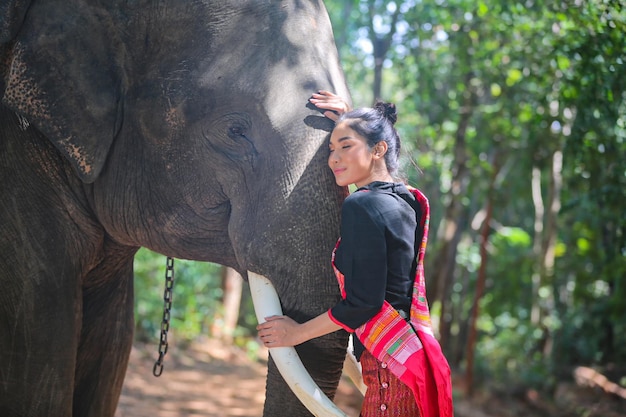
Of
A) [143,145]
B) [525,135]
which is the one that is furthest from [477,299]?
[143,145]

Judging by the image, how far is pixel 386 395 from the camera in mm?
2189

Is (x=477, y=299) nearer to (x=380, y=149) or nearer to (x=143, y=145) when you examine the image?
(x=143, y=145)

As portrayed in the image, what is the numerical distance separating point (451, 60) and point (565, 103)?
435cm

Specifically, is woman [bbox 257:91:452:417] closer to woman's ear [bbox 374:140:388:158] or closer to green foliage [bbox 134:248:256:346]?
woman's ear [bbox 374:140:388:158]

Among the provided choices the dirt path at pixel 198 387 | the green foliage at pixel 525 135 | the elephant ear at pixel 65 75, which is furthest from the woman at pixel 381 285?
the dirt path at pixel 198 387

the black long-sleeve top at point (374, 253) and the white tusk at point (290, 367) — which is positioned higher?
the black long-sleeve top at point (374, 253)

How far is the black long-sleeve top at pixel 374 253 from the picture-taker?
6.81ft

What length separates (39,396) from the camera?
2701mm

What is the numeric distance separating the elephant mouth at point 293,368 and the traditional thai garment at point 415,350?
201 mm

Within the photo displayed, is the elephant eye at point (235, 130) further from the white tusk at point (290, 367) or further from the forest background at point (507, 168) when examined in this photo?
the forest background at point (507, 168)

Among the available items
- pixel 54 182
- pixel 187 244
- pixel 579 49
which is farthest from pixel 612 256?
pixel 54 182

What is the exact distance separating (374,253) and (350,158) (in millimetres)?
313

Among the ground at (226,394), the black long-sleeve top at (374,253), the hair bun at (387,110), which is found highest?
the hair bun at (387,110)

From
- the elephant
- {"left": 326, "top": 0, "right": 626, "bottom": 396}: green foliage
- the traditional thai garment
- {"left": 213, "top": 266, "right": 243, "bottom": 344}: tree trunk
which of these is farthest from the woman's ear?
{"left": 213, "top": 266, "right": 243, "bottom": 344}: tree trunk
